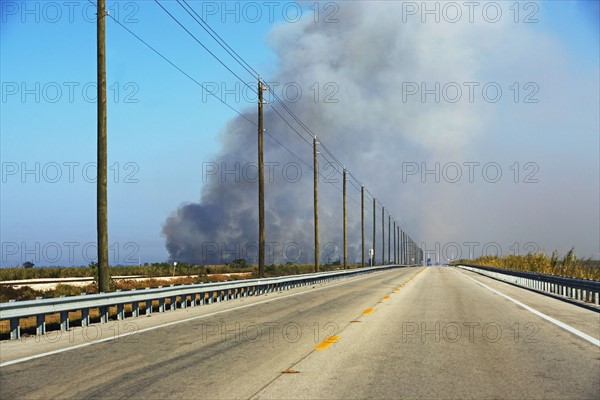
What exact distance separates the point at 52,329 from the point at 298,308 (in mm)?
7509

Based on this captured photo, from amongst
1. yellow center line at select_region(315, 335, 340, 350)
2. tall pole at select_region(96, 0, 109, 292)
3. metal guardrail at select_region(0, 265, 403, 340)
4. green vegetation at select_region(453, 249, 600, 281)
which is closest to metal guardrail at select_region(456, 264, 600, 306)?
green vegetation at select_region(453, 249, 600, 281)

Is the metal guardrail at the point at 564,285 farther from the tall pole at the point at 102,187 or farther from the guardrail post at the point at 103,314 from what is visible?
the tall pole at the point at 102,187

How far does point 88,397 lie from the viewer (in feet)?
25.0

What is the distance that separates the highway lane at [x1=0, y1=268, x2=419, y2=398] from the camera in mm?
8047

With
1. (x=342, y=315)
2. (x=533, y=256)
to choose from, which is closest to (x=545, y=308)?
(x=342, y=315)

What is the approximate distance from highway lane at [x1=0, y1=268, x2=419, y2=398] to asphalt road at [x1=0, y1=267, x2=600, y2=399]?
0.6 inches

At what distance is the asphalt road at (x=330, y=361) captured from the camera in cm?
798

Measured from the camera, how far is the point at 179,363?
9.99m

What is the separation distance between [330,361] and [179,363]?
215 centimetres

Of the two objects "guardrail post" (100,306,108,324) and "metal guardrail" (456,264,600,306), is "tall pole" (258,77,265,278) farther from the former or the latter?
"guardrail post" (100,306,108,324)

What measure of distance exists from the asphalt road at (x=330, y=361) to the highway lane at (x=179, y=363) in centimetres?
2

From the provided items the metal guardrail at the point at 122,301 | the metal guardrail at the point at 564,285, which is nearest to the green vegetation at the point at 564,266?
the metal guardrail at the point at 564,285

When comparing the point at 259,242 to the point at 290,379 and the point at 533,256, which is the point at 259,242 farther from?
the point at 290,379

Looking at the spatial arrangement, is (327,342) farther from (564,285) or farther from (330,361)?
(564,285)
